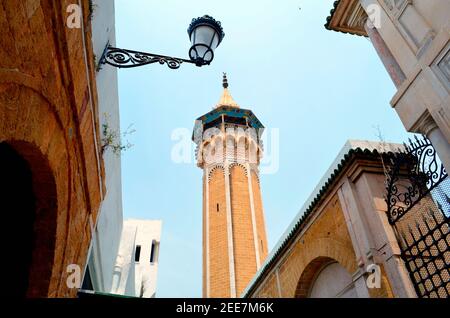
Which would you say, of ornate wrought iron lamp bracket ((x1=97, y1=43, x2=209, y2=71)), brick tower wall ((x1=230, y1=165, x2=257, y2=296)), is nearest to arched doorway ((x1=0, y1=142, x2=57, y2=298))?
ornate wrought iron lamp bracket ((x1=97, y1=43, x2=209, y2=71))

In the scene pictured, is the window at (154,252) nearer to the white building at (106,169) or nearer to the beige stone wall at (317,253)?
the white building at (106,169)

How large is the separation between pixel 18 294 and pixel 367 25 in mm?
6149

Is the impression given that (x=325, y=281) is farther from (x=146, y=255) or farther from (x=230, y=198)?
(x=230, y=198)

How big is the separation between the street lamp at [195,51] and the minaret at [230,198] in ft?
53.2

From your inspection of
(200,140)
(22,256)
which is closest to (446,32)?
(22,256)

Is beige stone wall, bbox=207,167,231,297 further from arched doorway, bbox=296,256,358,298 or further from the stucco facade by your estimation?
the stucco facade

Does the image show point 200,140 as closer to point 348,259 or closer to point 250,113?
point 250,113

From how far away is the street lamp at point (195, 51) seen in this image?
140 inches

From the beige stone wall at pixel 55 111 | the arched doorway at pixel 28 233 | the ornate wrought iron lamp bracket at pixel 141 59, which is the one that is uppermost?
the ornate wrought iron lamp bracket at pixel 141 59

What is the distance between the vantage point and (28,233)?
2.92 metres

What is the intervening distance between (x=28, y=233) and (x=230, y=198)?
742 inches

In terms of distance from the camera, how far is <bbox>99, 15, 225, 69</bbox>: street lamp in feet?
11.7

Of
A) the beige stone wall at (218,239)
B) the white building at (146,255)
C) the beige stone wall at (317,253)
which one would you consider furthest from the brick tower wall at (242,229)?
the beige stone wall at (317,253)

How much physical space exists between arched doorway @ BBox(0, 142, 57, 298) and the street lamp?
1.55 m
